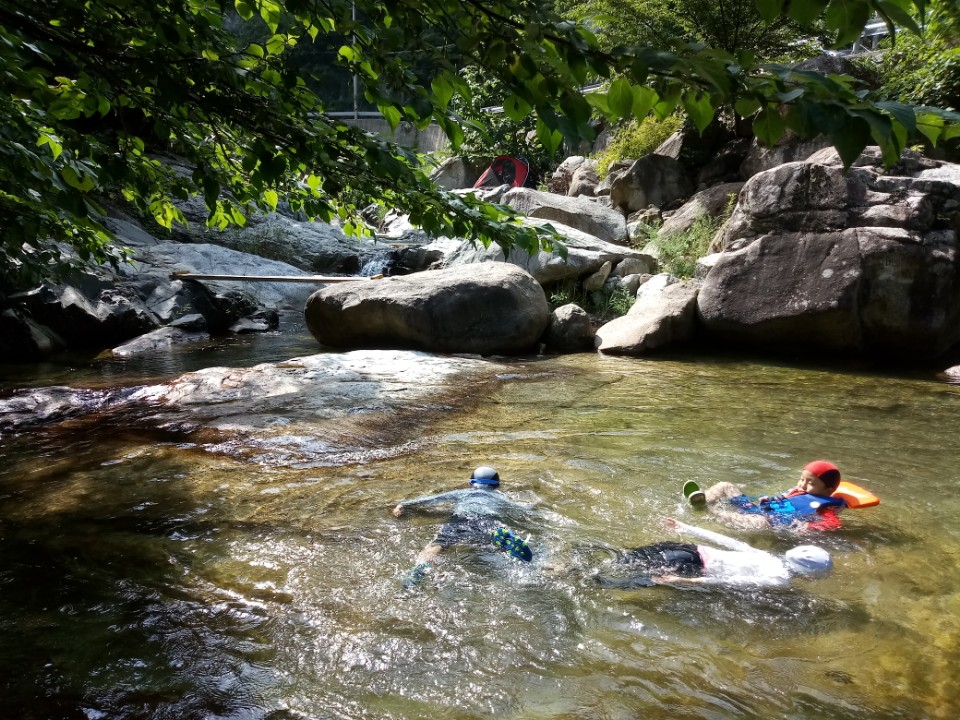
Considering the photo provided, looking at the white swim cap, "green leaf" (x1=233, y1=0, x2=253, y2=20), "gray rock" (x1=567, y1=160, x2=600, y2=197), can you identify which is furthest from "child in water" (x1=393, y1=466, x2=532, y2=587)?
"gray rock" (x1=567, y1=160, x2=600, y2=197)

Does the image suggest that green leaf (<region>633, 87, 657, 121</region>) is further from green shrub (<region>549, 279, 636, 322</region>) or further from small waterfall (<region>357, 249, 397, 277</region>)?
small waterfall (<region>357, 249, 397, 277</region>)

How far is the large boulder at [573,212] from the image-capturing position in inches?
501

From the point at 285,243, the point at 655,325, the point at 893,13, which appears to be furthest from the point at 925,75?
the point at 285,243

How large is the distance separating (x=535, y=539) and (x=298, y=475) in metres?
1.82

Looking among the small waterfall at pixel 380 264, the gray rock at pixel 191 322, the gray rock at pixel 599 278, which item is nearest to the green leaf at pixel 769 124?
the gray rock at pixel 599 278

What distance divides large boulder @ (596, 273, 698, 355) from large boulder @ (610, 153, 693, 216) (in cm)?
588

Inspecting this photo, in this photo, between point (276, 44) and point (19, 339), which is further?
point (19, 339)

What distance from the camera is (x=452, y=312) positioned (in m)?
9.52

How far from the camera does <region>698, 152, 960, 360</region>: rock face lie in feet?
26.7

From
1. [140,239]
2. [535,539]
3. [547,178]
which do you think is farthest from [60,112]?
[547,178]

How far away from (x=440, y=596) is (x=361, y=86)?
2.36 metres

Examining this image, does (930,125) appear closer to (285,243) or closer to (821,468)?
(821,468)

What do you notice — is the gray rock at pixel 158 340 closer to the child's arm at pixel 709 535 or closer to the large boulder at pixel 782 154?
the child's arm at pixel 709 535

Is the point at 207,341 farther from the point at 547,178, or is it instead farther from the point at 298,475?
the point at 547,178
